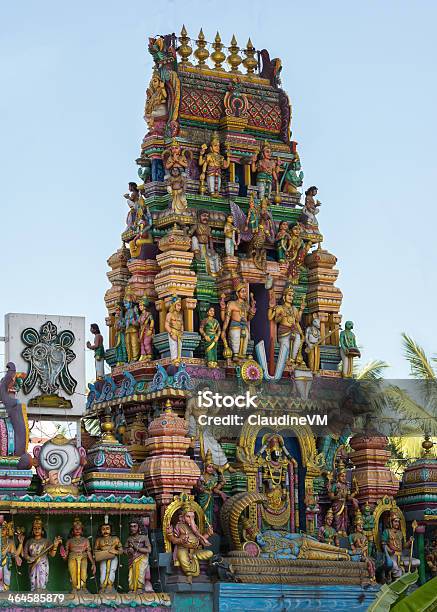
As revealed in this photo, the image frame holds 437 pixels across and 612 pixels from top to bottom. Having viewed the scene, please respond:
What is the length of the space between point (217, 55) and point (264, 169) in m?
3.48

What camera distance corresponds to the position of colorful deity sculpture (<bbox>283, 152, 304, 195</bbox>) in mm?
55031

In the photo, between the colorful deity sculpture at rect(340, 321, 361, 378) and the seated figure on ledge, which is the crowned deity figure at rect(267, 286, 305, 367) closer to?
the colorful deity sculpture at rect(340, 321, 361, 378)

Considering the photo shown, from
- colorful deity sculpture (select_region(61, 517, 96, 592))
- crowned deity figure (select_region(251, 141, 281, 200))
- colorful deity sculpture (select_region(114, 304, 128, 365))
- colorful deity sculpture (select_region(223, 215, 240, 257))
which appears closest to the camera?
colorful deity sculpture (select_region(61, 517, 96, 592))

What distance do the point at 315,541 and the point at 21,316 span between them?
9.12 m

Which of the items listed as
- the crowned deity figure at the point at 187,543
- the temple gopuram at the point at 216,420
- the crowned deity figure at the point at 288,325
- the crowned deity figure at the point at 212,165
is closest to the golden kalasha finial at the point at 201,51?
the temple gopuram at the point at 216,420

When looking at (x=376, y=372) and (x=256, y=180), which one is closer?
(x=256, y=180)

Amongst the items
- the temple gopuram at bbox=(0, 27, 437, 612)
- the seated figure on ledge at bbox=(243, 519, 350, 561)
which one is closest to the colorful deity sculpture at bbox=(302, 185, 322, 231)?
the temple gopuram at bbox=(0, 27, 437, 612)

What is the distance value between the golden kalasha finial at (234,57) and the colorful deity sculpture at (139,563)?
14.1m

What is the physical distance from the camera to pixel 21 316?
164ft

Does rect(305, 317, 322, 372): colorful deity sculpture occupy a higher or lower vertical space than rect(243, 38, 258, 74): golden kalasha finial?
lower

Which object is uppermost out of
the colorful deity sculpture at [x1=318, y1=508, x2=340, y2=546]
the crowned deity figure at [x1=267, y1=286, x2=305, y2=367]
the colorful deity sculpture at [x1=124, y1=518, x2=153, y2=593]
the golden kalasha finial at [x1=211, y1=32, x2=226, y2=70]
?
the golden kalasha finial at [x1=211, y1=32, x2=226, y2=70]

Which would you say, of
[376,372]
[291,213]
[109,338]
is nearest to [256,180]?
[291,213]

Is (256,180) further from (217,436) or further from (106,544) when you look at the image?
(106,544)

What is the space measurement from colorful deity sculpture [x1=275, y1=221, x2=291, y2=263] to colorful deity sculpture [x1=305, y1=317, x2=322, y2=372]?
1897 millimetres
